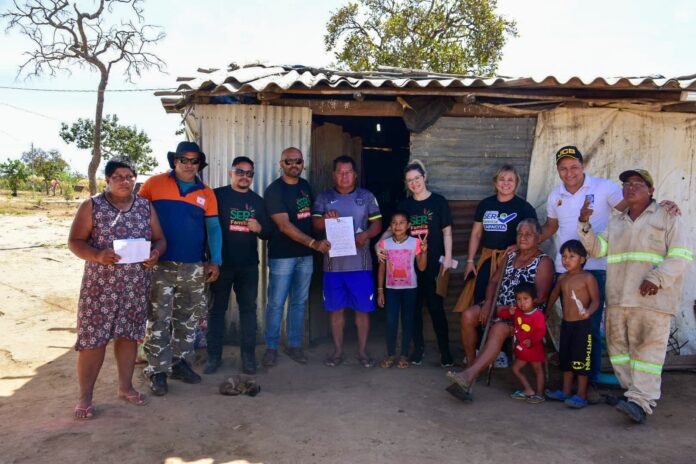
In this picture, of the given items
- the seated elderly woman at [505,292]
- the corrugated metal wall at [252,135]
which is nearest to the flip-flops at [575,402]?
the seated elderly woman at [505,292]

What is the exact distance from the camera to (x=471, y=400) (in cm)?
429

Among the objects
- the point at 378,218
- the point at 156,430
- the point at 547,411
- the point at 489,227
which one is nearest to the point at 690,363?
the point at 547,411

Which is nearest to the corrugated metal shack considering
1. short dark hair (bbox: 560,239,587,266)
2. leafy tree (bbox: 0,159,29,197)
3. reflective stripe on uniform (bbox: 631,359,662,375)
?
short dark hair (bbox: 560,239,587,266)

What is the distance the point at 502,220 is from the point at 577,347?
126 cm

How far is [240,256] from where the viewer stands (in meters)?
4.83

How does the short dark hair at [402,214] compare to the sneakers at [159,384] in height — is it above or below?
above

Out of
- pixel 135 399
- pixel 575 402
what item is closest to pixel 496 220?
pixel 575 402

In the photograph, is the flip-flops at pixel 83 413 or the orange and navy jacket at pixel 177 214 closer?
the flip-flops at pixel 83 413

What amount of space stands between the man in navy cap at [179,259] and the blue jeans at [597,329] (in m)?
3.17

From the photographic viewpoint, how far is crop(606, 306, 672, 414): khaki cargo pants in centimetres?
402

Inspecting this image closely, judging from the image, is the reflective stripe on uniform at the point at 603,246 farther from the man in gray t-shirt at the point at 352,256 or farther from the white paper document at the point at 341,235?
the white paper document at the point at 341,235

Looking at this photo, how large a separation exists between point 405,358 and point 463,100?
2.54m

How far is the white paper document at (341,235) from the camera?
16.4 ft

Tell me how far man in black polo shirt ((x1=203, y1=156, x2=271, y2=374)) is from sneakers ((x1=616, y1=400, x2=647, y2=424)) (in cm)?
301
